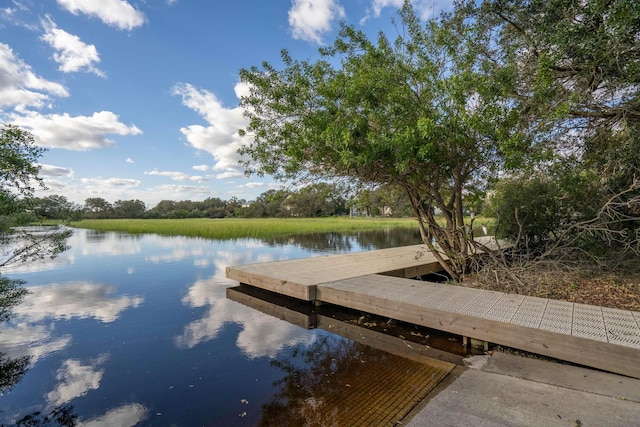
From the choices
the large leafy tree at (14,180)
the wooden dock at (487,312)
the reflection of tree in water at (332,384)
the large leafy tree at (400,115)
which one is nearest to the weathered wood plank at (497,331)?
the wooden dock at (487,312)

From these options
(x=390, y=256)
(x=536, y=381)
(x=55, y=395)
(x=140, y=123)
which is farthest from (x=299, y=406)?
(x=140, y=123)

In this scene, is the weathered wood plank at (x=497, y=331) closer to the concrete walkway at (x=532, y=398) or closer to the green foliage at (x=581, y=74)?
the concrete walkway at (x=532, y=398)

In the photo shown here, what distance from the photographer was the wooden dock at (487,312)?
3.01 metres

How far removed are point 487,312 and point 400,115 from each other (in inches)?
127

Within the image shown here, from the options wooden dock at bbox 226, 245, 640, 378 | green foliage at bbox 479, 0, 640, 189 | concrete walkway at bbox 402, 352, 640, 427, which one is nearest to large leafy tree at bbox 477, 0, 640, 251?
green foliage at bbox 479, 0, 640, 189

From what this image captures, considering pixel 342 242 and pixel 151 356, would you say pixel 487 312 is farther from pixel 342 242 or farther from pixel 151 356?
pixel 342 242

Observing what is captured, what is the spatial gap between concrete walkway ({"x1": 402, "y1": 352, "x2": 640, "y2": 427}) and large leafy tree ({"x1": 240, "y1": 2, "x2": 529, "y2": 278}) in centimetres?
278

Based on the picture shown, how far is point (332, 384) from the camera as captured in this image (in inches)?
128

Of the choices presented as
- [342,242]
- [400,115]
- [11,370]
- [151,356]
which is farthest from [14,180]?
[342,242]

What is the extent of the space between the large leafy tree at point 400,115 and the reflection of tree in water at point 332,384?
8.54ft

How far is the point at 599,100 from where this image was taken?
18.6 ft

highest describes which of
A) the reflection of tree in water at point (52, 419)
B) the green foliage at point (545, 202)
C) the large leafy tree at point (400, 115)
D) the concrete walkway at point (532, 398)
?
the large leafy tree at point (400, 115)

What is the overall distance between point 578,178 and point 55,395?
830 cm

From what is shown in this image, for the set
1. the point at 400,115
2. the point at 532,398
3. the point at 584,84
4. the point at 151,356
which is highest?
the point at 584,84
